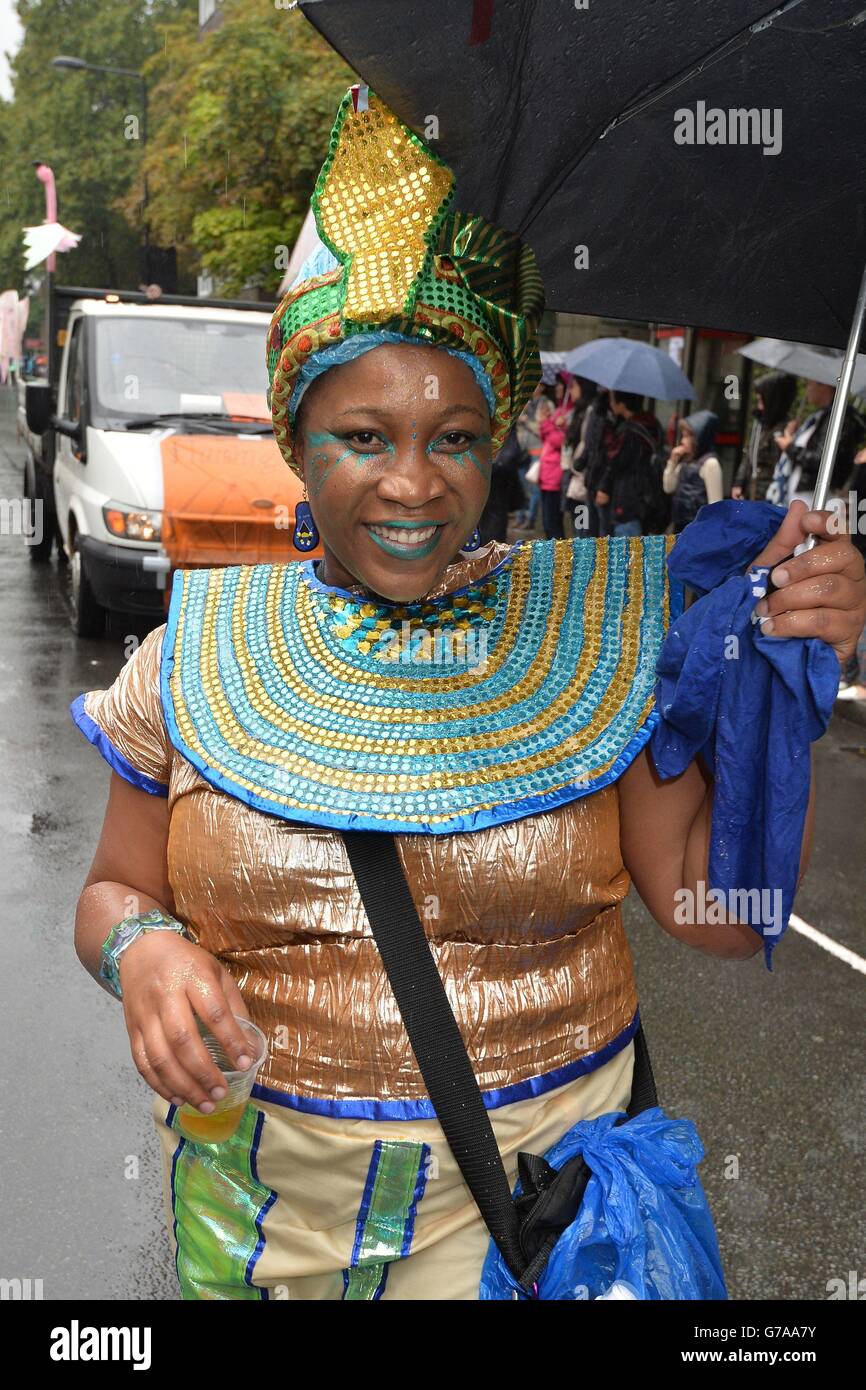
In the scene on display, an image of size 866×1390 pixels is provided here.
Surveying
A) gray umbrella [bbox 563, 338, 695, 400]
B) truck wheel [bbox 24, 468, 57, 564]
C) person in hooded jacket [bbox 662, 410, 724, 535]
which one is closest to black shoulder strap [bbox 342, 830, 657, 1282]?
person in hooded jacket [bbox 662, 410, 724, 535]

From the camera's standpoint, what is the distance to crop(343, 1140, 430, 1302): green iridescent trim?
159 cm

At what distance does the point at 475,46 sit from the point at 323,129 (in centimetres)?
1660

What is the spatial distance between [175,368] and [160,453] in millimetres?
966

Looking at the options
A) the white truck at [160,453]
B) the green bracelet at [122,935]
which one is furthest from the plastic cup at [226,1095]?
the white truck at [160,453]

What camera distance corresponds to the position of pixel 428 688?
5.70 ft

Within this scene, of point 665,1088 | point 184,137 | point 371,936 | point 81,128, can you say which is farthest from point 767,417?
point 81,128

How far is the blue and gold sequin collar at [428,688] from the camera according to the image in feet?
5.35

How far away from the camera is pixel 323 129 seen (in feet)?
54.5

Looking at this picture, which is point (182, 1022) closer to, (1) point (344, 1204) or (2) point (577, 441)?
(1) point (344, 1204)

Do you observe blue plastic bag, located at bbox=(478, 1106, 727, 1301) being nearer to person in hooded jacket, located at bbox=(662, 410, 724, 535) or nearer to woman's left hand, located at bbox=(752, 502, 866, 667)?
woman's left hand, located at bbox=(752, 502, 866, 667)

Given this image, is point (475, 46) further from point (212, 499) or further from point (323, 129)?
point (323, 129)

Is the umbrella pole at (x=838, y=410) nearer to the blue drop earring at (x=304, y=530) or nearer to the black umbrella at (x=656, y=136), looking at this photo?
the black umbrella at (x=656, y=136)

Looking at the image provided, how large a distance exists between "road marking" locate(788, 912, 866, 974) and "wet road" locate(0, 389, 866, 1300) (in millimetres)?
47
